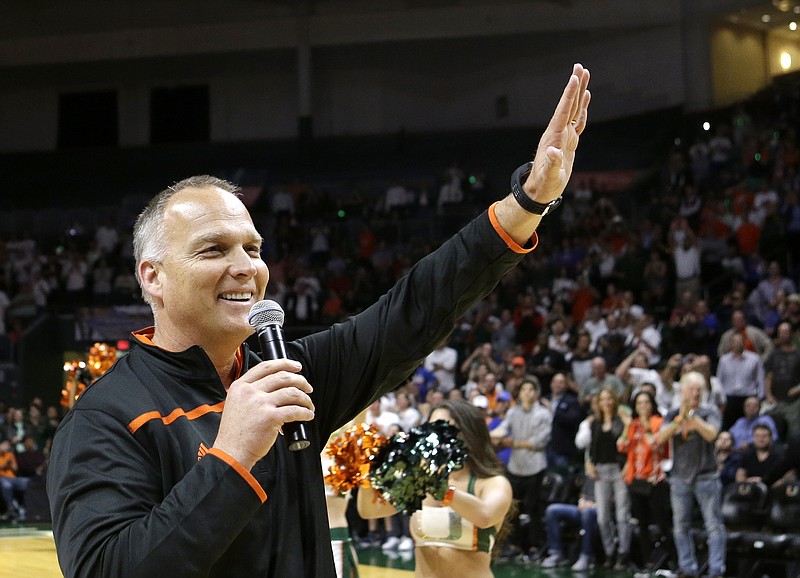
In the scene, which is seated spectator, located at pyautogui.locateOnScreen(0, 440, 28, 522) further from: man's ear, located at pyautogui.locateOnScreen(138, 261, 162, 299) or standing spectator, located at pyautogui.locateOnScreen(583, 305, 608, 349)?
man's ear, located at pyautogui.locateOnScreen(138, 261, 162, 299)

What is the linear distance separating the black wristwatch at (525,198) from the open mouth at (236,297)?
53 cm

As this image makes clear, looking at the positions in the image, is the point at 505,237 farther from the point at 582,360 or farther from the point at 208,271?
the point at 582,360

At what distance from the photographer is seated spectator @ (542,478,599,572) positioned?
391 inches

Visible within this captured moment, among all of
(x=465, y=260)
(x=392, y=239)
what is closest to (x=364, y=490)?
(x=465, y=260)

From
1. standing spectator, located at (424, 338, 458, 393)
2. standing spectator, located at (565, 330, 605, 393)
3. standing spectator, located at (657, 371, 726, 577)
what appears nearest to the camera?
standing spectator, located at (657, 371, 726, 577)

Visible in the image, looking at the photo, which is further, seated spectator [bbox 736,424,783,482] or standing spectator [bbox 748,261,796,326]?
standing spectator [bbox 748,261,796,326]

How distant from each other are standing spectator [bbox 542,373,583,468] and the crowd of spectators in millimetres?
15

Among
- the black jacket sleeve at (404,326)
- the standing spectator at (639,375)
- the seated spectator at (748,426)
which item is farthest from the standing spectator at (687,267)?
the black jacket sleeve at (404,326)

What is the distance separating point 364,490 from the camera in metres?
→ 5.29

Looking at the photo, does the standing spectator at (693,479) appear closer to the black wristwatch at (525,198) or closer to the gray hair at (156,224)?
the black wristwatch at (525,198)

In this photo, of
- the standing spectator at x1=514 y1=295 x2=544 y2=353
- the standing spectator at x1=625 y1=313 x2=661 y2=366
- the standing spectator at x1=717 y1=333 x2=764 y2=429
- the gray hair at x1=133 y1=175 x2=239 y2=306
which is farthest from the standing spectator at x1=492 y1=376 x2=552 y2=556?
the gray hair at x1=133 y1=175 x2=239 y2=306

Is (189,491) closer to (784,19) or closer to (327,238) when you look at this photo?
(327,238)

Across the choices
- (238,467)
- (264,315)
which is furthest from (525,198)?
(238,467)

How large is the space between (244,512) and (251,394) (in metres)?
0.17
